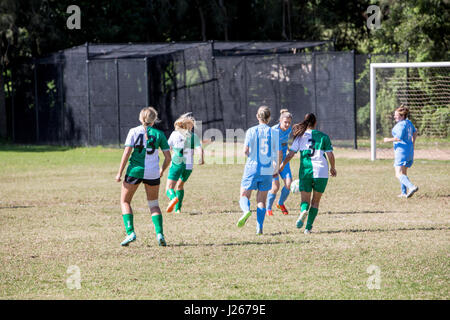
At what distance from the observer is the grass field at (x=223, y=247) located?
7297mm

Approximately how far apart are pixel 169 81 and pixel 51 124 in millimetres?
5675

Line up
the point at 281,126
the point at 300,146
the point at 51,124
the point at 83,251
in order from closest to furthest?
the point at 83,251
the point at 300,146
the point at 281,126
the point at 51,124

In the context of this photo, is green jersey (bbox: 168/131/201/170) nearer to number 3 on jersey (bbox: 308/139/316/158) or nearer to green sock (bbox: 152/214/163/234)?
number 3 on jersey (bbox: 308/139/316/158)

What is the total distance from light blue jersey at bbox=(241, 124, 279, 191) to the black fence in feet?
49.5

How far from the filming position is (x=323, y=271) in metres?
7.99

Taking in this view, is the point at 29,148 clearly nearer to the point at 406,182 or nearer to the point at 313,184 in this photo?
the point at 406,182

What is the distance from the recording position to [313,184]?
34.0ft

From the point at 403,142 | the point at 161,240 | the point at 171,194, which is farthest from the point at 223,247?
the point at 403,142

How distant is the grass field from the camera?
730cm

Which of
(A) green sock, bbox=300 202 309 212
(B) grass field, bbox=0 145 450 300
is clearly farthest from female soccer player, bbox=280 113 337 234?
(B) grass field, bbox=0 145 450 300

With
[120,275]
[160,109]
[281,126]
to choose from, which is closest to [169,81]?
[160,109]

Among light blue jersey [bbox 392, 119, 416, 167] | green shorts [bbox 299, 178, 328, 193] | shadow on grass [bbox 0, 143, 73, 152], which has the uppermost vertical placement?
light blue jersey [bbox 392, 119, 416, 167]
